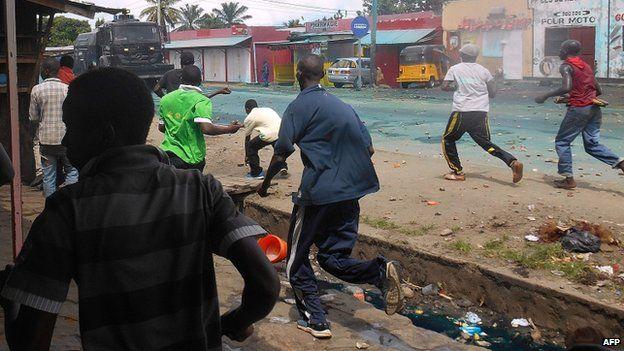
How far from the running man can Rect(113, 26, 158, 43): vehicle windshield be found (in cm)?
2281

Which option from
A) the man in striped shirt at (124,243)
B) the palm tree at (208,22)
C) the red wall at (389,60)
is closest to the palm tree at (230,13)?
the palm tree at (208,22)

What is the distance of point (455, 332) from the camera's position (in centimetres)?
479

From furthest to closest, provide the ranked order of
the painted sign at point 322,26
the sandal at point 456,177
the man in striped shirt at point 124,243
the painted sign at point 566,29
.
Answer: the painted sign at point 322,26 → the painted sign at point 566,29 → the sandal at point 456,177 → the man in striped shirt at point 124,243

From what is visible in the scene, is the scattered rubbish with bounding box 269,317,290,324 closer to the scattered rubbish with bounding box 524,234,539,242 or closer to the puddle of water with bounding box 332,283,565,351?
the puddle of water with bounding box 332,283,565,351

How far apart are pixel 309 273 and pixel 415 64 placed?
2808 cm

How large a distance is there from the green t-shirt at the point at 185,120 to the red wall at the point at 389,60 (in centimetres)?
3230

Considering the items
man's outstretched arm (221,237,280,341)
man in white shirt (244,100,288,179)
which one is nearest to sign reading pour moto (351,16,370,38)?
man in white shirt (244,100,288,179)

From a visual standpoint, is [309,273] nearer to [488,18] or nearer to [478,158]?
[478,158]

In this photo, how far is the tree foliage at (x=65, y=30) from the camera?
167ft

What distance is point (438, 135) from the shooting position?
13.6 metres

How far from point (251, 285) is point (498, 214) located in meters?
4.94

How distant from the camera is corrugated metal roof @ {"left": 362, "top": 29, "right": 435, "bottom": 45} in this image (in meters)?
36.2

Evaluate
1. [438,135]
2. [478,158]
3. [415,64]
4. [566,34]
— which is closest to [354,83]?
[415,64]

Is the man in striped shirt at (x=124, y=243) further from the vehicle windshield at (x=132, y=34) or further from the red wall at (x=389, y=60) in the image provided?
the red wall at (x=389, y=60)
